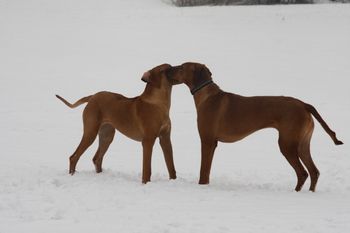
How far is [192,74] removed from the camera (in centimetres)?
698

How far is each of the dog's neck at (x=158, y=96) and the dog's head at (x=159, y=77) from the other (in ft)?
0.21

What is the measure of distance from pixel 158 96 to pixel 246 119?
1.25 meters

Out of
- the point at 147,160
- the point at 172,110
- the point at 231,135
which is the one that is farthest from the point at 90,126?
the point at 172,110

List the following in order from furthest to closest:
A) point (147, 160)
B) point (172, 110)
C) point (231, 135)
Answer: point (172, 110), point (147, 160), point (231, 135)

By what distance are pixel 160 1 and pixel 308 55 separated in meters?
11.6

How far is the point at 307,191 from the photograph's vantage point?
6613 mm

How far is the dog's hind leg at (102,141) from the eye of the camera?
777 cm

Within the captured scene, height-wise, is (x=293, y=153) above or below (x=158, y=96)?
below

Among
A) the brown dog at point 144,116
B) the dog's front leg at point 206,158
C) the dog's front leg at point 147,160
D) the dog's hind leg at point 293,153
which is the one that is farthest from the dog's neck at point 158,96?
the dog's hind leg at point 293,153

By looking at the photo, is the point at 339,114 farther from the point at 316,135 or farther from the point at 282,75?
the point at 282,75

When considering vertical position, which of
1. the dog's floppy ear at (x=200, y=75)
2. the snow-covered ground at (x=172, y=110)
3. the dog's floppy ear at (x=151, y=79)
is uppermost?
the dog's floppy ear at (x=200, y=75)

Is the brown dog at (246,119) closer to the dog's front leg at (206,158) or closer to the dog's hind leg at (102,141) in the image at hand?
the dog's front leg at (206,158)

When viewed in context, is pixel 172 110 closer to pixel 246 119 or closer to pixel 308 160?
pixel 246 119

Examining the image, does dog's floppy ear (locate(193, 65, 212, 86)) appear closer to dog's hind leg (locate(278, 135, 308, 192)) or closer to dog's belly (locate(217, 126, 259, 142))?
dog's belly (locate(217, 126, 259, 142))
